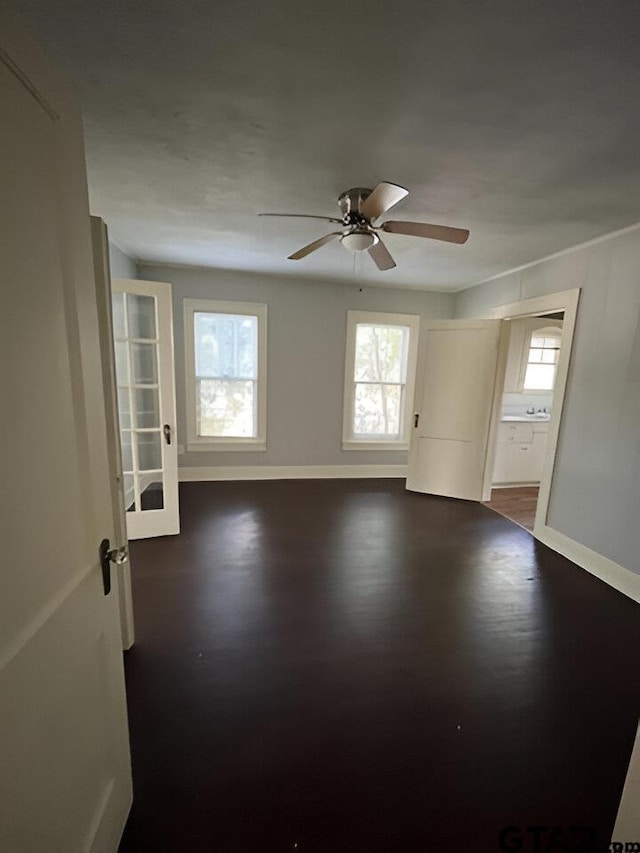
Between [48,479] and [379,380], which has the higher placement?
[379,380]

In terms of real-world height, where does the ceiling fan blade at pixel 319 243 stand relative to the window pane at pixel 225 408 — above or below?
above

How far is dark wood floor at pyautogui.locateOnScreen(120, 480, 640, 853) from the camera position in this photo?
1247 millimetres

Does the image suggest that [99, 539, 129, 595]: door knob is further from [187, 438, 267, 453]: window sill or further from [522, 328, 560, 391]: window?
[522, 328, 560, 391]: window

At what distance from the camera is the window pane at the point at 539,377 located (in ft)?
16.6

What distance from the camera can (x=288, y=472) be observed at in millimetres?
4789

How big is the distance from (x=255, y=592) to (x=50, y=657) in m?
1.81

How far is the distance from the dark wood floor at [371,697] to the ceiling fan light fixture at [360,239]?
7.34ft

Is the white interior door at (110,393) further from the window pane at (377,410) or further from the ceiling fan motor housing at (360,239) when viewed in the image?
the window pane at (377,410)

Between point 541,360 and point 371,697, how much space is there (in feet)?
16.1

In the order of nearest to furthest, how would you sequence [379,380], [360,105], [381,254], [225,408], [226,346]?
1. [360,105]
2. [381,254]
3. [226,346]
4. [225,408]
5. [379,380]

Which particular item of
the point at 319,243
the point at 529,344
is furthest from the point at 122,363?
the point at 529,344

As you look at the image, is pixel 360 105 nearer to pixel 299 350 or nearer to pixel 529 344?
pixel 299 350

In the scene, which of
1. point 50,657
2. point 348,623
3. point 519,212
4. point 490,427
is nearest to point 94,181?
point 50,657

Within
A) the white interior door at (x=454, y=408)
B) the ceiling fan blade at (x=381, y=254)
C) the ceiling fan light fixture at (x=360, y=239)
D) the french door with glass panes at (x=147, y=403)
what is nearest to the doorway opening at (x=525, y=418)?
the white interior door at (x=454, y=408)
